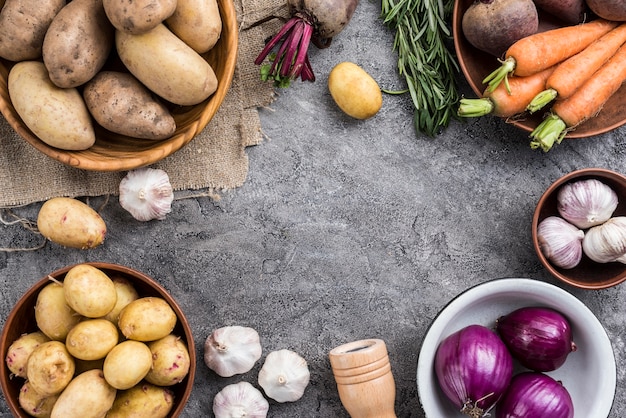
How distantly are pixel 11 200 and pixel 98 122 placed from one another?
0.29 metres

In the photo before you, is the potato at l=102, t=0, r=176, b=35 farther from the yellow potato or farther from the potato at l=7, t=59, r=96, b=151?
the yellow potato

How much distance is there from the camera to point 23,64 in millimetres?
1132

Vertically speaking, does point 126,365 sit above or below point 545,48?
below

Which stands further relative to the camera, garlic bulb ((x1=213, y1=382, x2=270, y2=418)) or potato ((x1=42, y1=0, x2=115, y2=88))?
garlic bulb ((x1=213, y1=382, x2=270, y2=418))

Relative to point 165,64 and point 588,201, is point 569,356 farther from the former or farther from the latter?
point 165,64

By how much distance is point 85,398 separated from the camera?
1047 mm

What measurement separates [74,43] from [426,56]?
26.2 inches

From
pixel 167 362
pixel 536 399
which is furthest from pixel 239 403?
pixel 536 399

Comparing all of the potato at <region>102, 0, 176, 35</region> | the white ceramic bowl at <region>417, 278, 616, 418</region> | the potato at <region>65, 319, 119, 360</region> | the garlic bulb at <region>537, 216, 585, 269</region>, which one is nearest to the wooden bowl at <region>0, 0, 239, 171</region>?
the potato at <region>102, 0, 176, 35</region>

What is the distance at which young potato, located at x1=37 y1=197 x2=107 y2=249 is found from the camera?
1.18 meters

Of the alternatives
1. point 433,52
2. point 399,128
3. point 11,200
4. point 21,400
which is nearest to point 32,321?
point 21,400

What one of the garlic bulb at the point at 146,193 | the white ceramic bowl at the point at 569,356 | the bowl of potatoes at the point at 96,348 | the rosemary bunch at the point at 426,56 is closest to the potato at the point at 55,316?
the bowl of potatoes at the point at 96,348

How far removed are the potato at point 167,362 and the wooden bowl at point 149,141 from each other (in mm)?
315

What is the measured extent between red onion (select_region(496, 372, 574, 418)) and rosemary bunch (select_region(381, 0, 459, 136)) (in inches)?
20.1
